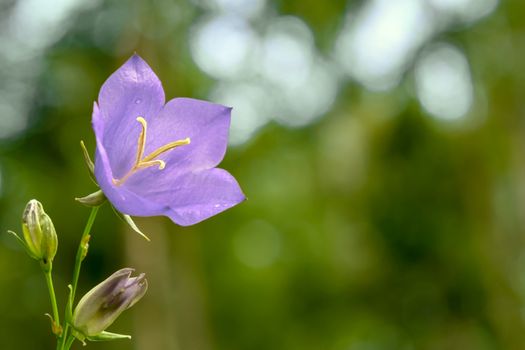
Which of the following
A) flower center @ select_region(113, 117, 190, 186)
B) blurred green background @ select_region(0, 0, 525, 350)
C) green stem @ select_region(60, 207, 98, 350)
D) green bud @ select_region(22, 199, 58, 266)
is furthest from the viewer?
blurred green background @ select_region(0, 0, 525, 350)

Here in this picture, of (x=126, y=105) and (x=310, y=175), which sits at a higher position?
(x=126, y=105)

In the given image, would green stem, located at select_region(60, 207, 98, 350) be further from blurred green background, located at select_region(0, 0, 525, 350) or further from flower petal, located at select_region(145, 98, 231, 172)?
blurred green background, located at select_region(0, 0, 525, 350)

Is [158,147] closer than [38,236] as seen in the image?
No

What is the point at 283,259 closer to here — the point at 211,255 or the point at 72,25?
Answer: the point at 211,255

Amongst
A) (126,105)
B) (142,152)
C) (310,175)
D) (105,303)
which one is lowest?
(310,175)

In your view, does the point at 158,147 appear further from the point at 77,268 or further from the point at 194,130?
the point at 77,268

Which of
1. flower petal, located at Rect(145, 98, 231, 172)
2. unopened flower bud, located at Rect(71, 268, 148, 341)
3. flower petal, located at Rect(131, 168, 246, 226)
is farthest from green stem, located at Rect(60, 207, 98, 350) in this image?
flower petal, located at Rect(145, 98, 231, 172)

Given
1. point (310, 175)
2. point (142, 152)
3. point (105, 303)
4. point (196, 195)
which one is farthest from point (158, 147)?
point (310, 175)

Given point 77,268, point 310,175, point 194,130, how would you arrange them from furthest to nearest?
point 310,175
point 194,130
point 77,268

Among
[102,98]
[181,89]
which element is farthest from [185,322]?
[102,98]
